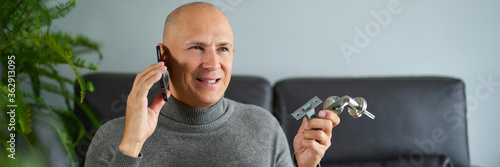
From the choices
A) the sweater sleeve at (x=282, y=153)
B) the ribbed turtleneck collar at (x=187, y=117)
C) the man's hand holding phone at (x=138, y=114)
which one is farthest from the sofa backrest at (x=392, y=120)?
the man's hand holding phone at (x=138, y=114)

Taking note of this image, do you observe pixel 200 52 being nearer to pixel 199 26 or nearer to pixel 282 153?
pixel 199 26

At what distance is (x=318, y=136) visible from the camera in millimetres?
990

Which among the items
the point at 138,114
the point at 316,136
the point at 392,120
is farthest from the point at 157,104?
the point at 392,120

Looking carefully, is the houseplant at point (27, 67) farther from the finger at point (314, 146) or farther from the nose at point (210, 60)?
the finger at point (314, 146)

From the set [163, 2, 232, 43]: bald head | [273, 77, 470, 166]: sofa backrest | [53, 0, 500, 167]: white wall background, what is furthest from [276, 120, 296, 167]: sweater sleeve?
[53, 0, 500, 167]: white wall background

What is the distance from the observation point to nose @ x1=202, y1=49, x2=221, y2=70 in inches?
42.0

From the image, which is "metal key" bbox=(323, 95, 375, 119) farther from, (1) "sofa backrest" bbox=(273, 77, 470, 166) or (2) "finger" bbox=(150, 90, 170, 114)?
(1) "sofa backrest" bbox=(273, 77, 470, 166)

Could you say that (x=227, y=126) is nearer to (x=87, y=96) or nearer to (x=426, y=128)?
(x=87, y=96)

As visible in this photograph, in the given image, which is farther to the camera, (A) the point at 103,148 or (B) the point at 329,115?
(A) the point at 103,148

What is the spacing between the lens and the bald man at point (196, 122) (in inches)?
38.3

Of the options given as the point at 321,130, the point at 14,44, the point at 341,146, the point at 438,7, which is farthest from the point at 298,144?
the point at 438,7

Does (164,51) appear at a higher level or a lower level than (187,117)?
higher

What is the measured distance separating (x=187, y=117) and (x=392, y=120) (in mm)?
1150

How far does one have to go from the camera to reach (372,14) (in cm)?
216
